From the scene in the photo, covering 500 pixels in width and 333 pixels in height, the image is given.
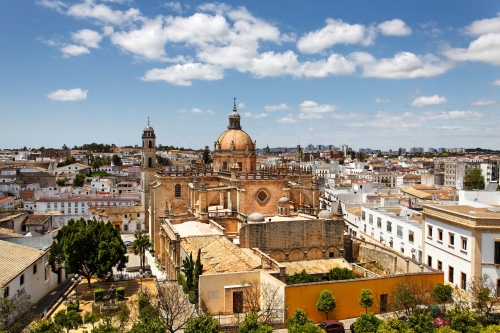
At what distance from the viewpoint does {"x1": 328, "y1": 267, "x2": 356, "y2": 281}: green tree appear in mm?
28706

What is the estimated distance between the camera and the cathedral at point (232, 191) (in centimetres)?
3828

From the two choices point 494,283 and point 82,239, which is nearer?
point 494,283

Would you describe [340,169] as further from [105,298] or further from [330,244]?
[105,298]

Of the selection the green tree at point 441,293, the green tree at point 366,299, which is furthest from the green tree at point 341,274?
the green tree at point 441,293

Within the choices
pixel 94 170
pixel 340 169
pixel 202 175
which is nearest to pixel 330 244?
pixel 202 175

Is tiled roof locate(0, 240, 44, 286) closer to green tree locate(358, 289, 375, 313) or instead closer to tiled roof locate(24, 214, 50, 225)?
tiled roof locate(24, 214, 50, 225)

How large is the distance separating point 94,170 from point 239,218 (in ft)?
331

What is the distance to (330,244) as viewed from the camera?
33875 millimetres

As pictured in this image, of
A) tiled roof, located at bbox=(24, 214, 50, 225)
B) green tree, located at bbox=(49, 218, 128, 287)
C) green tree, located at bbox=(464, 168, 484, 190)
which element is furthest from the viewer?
green tree, located at bbox=(464, 168, 484, 190)

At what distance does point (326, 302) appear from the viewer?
2225cm

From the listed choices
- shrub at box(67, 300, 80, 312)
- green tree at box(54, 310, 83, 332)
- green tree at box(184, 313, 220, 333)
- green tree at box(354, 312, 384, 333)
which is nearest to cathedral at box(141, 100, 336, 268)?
shrub at box(67, 300, 80, 312)

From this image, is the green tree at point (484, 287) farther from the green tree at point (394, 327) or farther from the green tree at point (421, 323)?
the green tree at point (394, 327)

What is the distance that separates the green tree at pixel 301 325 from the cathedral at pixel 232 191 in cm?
1291

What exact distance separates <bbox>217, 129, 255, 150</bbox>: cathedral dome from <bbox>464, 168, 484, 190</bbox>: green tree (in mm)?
62239
